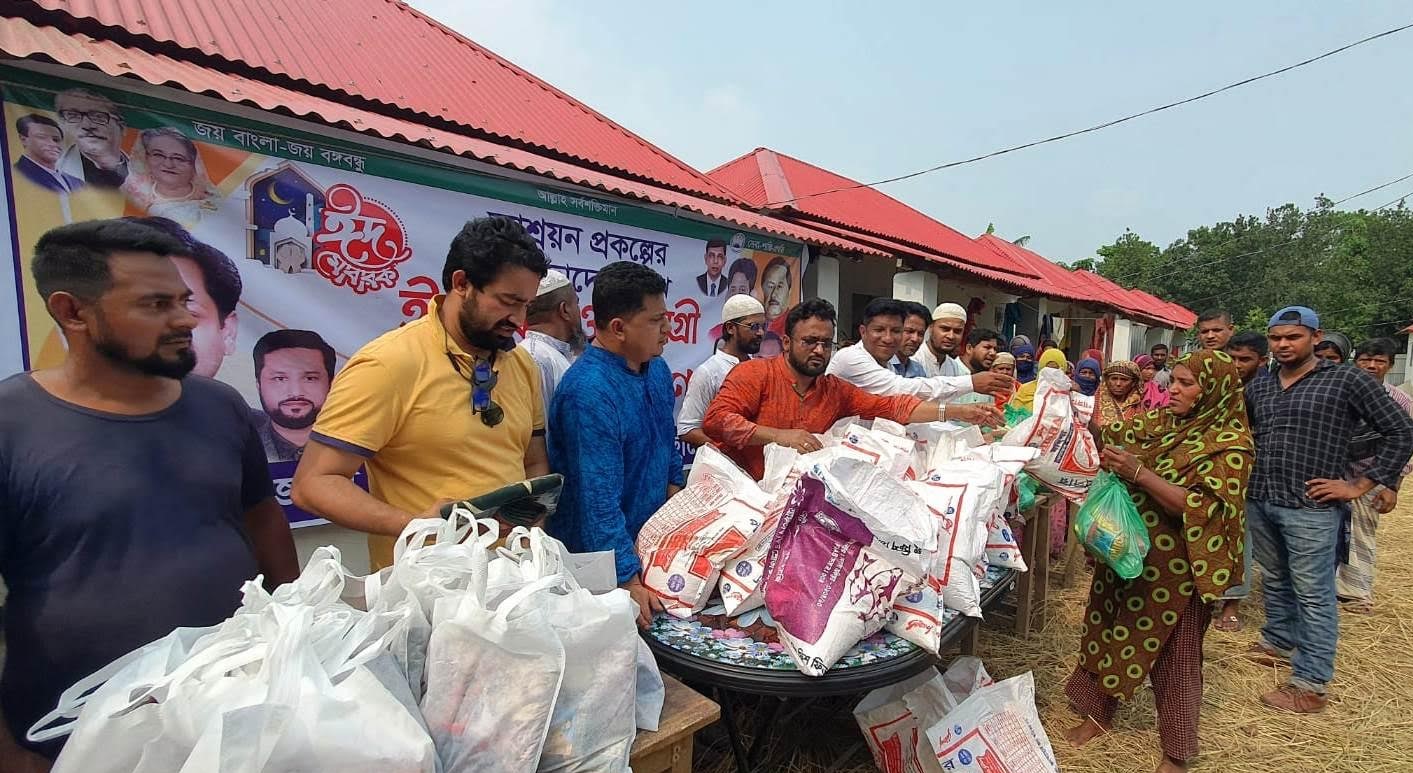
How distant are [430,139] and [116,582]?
92.7 inches

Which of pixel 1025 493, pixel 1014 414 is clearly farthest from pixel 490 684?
pixel 1014 414

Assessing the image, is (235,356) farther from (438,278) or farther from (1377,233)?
(1377,233)

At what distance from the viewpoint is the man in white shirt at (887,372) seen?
3.08 meters

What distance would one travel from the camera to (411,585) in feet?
3.24

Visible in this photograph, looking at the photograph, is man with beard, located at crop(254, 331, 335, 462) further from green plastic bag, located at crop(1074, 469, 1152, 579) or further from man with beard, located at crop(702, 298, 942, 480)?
green plastic bag, located at crop(1074, 469, 1152, 579)

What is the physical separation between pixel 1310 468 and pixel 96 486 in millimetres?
4637

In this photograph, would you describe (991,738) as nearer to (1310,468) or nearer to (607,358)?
(607,358)

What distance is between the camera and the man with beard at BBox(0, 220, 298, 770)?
1125 mm

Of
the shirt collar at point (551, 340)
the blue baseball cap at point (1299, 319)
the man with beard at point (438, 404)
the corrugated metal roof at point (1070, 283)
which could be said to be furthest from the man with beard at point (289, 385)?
the corrugated metal roof at point (1070, 283)

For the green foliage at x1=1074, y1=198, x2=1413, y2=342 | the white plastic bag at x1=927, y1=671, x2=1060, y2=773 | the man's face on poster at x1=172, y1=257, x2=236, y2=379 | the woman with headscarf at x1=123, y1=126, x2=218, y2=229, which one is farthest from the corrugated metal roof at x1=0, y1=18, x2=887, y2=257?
the green foliage at x1=1074, y1=198, x2=1413, y2=342

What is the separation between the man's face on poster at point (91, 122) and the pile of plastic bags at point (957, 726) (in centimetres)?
327

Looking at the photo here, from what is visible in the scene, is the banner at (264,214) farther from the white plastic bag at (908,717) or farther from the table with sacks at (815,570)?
the white plastic bag at (908,717)

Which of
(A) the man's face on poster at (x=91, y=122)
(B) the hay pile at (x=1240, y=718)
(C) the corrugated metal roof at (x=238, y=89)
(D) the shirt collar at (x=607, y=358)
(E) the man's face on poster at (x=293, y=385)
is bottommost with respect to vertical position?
(B) the hay pile at (x=1240, y=718)

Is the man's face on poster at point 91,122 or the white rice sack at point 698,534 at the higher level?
the man's face on poster at point 91,122
